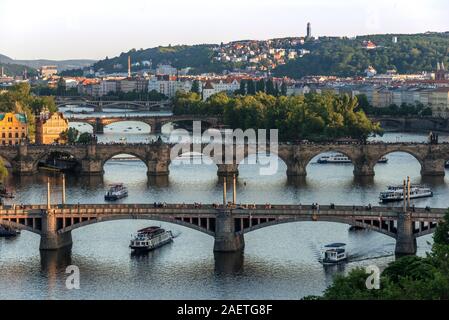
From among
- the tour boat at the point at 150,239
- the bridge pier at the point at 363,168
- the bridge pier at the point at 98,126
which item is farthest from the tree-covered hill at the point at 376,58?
the tour boat at the point at 150,239

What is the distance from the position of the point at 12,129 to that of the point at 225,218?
30.3 m

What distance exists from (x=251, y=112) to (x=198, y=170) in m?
19.6

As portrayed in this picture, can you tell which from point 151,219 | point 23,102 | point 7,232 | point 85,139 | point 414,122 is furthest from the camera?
point 414,122

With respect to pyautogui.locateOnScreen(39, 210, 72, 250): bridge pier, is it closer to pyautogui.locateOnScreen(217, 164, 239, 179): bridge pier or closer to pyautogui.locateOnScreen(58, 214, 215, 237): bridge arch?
Result: pyautogui.locateOnScreen(58, 214, 215, 237): bridge arch

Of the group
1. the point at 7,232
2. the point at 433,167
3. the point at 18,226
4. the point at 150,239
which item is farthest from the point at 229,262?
the point at 433,167

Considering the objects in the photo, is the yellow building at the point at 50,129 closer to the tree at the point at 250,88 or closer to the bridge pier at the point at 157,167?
the bridge pier at the point at 157,167

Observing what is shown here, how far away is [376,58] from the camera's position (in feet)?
472

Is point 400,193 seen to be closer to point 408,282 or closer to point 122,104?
point 408,282

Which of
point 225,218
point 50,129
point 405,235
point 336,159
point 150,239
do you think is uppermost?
point 50,129

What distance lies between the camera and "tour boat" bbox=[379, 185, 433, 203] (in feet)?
136

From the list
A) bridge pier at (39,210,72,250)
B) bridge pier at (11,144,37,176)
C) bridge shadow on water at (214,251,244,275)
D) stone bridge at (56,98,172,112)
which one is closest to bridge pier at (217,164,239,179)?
bridge pier at (11,144,37,176)

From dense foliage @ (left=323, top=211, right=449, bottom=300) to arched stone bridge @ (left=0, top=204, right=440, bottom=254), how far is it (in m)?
5.44

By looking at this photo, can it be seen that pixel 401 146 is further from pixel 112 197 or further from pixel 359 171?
pixel 112 197

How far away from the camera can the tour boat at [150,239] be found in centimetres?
3164
